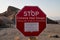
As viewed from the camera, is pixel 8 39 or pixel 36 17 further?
pixel 8 39

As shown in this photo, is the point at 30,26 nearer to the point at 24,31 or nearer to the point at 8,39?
the point at 24,31

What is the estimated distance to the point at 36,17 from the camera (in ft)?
13.4

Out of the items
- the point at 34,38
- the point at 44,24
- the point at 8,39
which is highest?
the point at 44,24

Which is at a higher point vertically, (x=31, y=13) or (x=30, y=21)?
(x=31, y=13)

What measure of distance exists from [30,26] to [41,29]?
25 cm

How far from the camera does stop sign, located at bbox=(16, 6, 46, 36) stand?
4.07 m

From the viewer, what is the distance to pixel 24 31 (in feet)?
13.6

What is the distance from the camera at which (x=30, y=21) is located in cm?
408

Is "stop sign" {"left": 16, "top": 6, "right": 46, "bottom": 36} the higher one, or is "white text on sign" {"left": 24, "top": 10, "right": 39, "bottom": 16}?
"white text on sign" {"left": 24, "top": 10, "right": 39, "bottom": 16}

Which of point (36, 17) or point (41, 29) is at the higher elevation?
point (36, 17)

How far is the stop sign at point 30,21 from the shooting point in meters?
4.07

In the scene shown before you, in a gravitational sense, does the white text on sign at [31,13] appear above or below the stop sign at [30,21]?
above

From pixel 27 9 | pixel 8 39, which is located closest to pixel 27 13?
pixel 27 9

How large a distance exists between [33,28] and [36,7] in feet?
1.44
